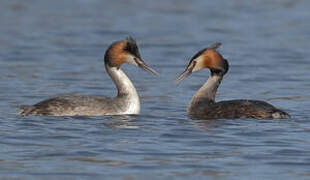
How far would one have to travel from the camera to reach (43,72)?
18.0 meters

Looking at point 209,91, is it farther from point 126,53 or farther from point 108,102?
point 108,102

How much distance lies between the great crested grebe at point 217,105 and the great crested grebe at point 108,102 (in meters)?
0.82

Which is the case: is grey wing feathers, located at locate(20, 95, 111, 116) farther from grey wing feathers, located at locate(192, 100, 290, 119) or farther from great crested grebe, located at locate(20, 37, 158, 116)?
grey wing feathers, located at locate(192, 100, 290, 119)

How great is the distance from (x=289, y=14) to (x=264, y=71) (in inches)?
292

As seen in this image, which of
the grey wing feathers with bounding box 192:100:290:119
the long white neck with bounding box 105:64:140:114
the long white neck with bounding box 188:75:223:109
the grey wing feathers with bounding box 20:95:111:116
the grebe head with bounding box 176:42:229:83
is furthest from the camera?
the long white neck with bounding box 188:75:223:109

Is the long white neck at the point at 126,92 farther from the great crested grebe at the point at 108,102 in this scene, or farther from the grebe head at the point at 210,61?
the grebe head at the point at 210,61

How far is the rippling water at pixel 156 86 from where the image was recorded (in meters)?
10.3

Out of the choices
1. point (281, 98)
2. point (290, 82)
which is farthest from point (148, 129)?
point (290, 82)

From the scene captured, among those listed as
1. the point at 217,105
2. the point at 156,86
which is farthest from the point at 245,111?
the point at 156,86

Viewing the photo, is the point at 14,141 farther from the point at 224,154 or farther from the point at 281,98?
the point at 281,98

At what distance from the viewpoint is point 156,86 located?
54.8ft

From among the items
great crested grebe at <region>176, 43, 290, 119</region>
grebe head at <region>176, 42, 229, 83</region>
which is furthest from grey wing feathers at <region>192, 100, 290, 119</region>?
grebe head at <region>176, 42, 229, 83</region>

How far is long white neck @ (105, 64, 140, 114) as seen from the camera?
1325 cm

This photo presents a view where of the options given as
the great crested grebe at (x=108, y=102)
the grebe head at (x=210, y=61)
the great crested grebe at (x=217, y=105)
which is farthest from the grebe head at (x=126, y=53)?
the great crested grebe at (x=217, y=105)
